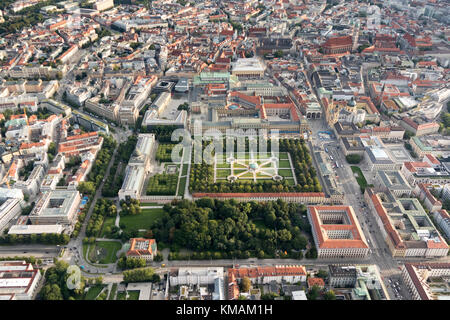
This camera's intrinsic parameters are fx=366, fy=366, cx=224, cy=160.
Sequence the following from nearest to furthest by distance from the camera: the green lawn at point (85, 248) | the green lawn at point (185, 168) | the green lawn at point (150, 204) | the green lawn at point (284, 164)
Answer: the green lawn at point (85, 248), the green lawn at point (150, 204), the green lawn at point (185, 168), the green lawn at point (284, 164)

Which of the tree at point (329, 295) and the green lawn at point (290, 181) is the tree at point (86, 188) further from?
the tree at point (329, 295)

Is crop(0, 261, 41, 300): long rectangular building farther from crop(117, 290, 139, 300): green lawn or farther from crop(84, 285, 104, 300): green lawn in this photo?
crop(117, 290, 139, 300): green lawn

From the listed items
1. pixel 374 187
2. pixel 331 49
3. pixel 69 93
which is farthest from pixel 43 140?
pixel 331 49

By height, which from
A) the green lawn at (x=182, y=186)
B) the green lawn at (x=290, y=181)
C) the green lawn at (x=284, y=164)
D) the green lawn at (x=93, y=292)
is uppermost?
the green lawn at (x=93, y=292)

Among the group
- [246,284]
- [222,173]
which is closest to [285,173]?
[222,173]

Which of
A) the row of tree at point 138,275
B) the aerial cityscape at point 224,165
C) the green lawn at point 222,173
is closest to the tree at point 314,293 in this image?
the aerial cityscape at point 224,165

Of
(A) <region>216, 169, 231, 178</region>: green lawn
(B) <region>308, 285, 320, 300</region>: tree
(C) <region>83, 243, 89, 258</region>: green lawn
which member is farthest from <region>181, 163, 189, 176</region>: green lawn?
(B) <region>308, 285, 320, 300</region>: tree

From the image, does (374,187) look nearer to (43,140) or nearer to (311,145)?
(311,145)
